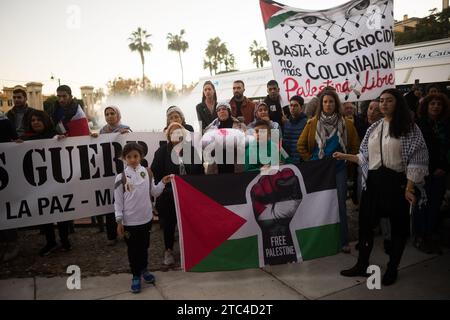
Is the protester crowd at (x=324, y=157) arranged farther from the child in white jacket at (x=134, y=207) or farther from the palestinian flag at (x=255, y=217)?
the palestinian flag at (x=255, y=217)

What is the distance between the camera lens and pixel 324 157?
12.7 ft

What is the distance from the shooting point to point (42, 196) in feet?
13.6

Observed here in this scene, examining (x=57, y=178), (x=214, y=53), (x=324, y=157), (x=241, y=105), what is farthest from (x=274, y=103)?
(x=214, y=53)

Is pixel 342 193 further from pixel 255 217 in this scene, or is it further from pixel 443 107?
A: pixel 443 107

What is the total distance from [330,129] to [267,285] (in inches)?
73.5

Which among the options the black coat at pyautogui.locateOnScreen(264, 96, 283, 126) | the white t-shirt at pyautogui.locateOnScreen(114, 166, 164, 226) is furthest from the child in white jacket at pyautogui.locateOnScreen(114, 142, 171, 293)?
the black coat at pyautogui.locateOnScreen(264, 96, 283, 126)

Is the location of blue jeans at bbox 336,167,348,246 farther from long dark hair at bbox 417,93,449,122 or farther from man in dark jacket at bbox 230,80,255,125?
man in dark jacket at bbox 230,80,255,125

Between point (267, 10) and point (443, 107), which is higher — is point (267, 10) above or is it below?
above

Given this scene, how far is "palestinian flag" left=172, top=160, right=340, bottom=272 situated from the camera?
137 inches

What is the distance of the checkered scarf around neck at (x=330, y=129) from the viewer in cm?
387

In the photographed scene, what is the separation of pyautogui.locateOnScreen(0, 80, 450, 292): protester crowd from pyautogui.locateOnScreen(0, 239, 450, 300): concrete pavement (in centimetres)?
17

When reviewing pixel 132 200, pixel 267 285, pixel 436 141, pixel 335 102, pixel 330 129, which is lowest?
pixel 267 285
